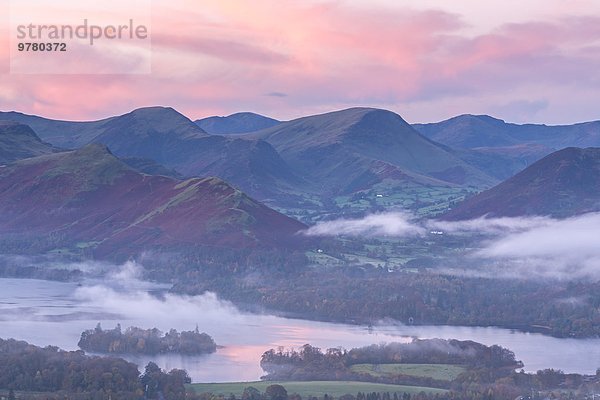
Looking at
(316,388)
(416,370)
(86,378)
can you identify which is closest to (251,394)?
(316,388)

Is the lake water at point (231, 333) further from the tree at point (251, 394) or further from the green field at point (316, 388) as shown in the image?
the tree at point (251, 394)

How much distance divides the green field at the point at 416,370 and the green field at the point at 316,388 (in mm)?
6459

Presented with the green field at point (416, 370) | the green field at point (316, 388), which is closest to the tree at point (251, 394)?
the green field at point (316, 388)

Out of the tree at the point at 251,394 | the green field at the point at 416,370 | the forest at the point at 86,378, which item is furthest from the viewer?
the green field at the point at 416,370

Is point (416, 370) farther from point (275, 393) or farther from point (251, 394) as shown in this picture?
point (251, 394)

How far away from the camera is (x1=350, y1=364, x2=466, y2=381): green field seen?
127062 millimetres

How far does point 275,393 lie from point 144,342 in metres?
38.5

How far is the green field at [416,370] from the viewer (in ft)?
417

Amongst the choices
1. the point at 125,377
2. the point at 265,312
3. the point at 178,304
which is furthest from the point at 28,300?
the point at 125,377

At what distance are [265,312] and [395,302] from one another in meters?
21.9

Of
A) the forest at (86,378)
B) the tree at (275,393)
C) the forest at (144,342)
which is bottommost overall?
the tree at (275,393)

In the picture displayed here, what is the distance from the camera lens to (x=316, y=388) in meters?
117

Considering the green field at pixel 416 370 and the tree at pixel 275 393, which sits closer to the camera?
the tree at pixel 275 393

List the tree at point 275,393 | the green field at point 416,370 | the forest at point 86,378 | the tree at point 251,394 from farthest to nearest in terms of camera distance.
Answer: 1. the green field at point 416,370
2. the forest at point 86,378
3. the tree at point 275,393
4. the tree at point 251,394
